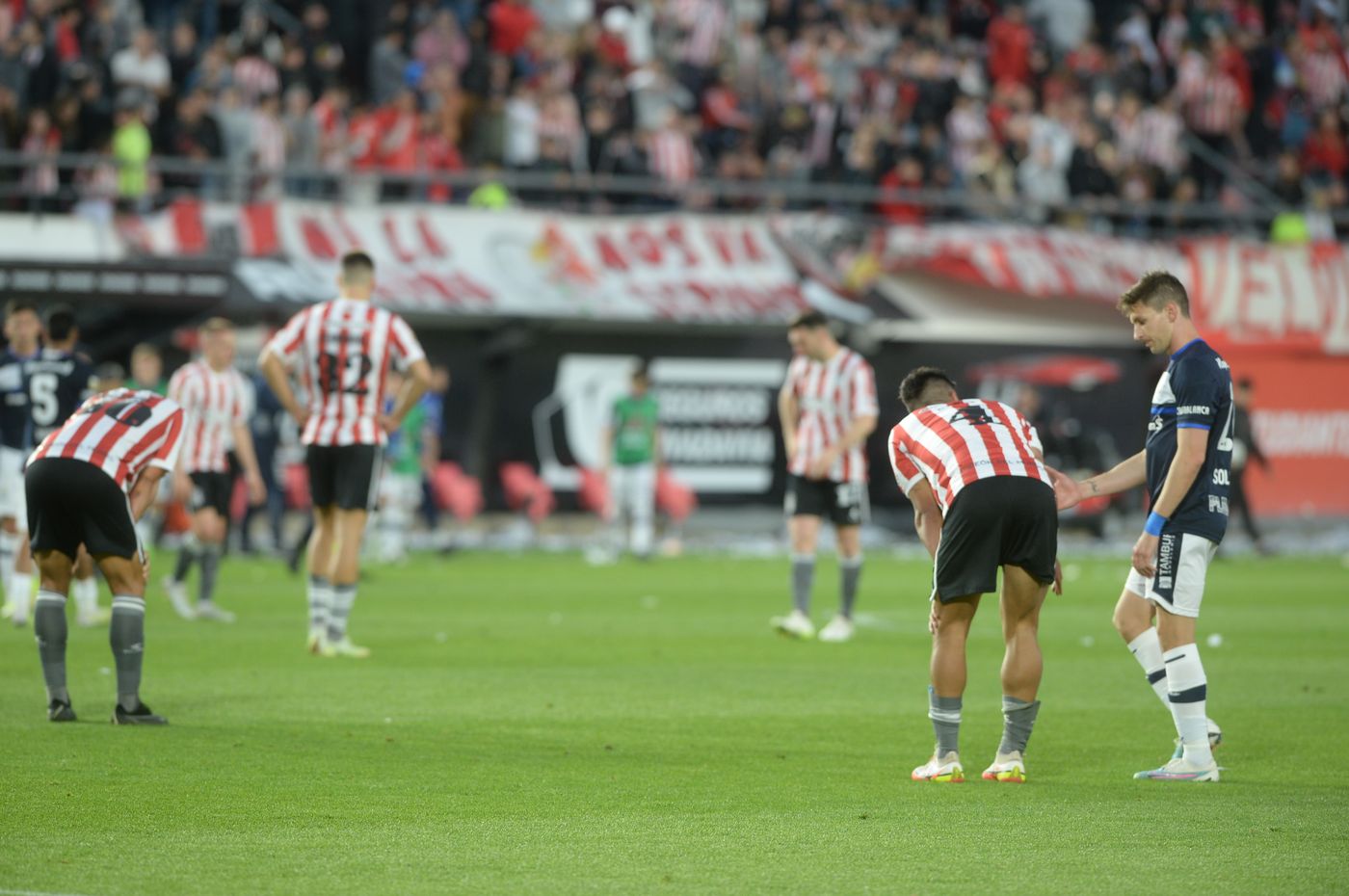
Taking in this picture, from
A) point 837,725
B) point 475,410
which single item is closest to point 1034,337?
point 475,410

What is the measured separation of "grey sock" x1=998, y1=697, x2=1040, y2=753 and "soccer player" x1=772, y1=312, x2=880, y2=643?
6.08m

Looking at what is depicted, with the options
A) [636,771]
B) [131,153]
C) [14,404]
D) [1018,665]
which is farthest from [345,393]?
[131,153]

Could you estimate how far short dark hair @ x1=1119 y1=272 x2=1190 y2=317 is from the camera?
8.27m

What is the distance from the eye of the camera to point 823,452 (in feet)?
48.1

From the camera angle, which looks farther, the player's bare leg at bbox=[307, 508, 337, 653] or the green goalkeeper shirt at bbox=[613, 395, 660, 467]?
the green goalkeeper shirt at bbox=[613, 395, 660, 467]

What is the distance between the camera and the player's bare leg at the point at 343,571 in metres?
12.4

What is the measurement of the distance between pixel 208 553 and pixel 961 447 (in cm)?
842

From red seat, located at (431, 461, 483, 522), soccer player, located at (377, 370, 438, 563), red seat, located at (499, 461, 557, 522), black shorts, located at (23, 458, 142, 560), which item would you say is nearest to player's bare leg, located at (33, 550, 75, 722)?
black shorts, located at (23, 458, 142, 560)

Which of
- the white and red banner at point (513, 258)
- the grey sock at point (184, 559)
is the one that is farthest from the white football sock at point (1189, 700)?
the white and red banner at point (513, 258)

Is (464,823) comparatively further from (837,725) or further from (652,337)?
(652,337)

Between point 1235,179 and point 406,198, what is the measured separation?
1359 cm

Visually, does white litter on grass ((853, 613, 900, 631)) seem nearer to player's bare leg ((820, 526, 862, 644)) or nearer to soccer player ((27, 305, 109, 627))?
player's bare leg ((820, 526, 862, 644))

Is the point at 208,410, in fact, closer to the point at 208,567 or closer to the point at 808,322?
the point at 208,567

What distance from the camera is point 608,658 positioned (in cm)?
1277
